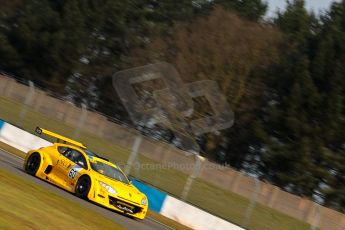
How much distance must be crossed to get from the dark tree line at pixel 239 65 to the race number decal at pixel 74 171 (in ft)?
77.6

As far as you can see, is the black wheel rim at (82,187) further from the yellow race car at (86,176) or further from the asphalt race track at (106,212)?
the asphalt race track at (106,212)

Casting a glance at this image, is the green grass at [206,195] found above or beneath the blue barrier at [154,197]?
above

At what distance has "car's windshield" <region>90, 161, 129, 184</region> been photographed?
1708 centimetres

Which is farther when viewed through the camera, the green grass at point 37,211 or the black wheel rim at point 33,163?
the black wheel rim at point 33,163

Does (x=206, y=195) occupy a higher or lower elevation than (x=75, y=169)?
higher

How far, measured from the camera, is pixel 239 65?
136 ft

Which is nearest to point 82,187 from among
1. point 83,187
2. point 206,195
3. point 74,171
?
point 83,187

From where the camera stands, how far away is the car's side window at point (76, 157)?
1711 centimetres

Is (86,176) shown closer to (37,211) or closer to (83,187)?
(83,187)

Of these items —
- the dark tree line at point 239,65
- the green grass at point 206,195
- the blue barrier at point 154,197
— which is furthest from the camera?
the dark tree line at point 239,65

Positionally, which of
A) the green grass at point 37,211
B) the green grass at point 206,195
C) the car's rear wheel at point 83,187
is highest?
the green grass at point 206,195

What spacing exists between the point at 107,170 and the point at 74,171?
2.72 ft

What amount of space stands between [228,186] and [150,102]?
578 inches

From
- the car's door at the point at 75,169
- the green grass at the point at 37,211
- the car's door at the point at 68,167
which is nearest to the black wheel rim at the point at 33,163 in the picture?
the car's door at the point at 68,167
